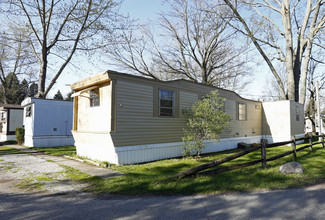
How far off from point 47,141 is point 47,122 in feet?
3.91

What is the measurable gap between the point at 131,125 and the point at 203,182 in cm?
355

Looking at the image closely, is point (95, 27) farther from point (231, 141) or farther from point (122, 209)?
point (122, 209)

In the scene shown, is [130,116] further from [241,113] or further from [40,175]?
[241,113]

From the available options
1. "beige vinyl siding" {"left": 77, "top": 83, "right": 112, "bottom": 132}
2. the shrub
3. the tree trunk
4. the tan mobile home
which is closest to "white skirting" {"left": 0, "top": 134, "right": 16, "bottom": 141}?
the tan mobile home

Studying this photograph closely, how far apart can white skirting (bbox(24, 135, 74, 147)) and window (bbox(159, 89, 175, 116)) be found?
323 inches

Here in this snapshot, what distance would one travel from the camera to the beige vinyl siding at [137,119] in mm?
7371

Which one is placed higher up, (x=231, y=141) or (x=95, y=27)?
(x=95, y=27)

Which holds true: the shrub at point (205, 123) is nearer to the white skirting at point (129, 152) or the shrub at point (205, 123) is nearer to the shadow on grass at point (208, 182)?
the white skirting at point (129, 152)

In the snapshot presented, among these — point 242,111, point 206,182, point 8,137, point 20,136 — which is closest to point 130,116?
point 206,182

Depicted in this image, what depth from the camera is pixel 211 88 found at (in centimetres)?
1130

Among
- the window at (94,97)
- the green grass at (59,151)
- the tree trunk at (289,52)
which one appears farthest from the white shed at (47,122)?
the tree trunk at (289,52)

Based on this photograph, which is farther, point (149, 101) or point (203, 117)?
point (203, 117)

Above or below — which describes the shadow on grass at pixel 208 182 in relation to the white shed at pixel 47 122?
below

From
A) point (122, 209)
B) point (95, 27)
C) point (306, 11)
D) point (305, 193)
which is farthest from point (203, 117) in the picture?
point (306, 11)
